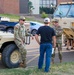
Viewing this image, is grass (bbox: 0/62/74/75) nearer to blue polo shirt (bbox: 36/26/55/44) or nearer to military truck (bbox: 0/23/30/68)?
military truck (bbox: 0/23/30/68)

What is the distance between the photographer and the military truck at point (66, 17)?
45.7 feet

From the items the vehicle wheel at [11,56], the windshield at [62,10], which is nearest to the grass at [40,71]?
the vehicle wheel at [11,56]

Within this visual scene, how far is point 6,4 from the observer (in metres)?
65.3

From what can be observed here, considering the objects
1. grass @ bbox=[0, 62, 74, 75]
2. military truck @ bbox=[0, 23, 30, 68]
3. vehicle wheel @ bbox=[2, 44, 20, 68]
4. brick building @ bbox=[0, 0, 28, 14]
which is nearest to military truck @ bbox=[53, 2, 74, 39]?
military truck @ bbox=[0, 23, 30, 68]

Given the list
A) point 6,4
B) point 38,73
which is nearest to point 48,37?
point 38,73

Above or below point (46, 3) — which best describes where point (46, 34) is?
below

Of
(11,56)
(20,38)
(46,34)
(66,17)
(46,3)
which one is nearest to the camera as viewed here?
(46,34)

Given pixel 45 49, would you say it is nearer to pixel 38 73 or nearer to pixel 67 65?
pixel 38 73

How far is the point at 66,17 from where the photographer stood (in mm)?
14211

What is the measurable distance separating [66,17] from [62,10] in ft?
2.22

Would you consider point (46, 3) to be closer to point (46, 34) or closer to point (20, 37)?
point (20, 37)

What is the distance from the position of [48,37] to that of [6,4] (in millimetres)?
56633

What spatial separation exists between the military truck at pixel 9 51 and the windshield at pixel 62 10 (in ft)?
→ 13.5

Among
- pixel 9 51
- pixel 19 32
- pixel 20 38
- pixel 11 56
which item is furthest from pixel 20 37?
pixel 11 56
